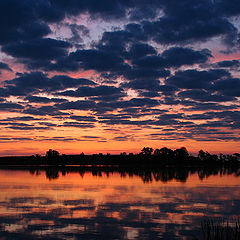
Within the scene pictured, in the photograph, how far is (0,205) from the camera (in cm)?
2966

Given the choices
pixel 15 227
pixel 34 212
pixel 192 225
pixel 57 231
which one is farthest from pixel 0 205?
pixel 192 225

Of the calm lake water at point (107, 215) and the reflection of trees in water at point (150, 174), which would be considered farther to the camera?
the reflection of trees in water at point (150, 174)

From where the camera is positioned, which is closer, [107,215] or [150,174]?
[107,215]

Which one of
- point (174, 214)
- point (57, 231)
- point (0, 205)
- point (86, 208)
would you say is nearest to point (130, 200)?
point (86, 208)

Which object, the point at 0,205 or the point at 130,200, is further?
the point at 130,200

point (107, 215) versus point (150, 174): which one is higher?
point (150, 174)

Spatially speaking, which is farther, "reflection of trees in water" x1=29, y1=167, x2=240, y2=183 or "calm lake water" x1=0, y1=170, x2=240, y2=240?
"reflection of trees in water" x1=29, y1=167, x2=240, y2=183

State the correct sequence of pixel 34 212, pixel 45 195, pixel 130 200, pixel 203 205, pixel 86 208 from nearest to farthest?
1. pixel 34 212
2. pixel 86 208
3. pixel 203 205
4. pixel 130 200
5. pixel 45 195

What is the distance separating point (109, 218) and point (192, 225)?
5.90 m

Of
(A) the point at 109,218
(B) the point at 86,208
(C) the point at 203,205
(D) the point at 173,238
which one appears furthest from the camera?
(C) the point at 203,205

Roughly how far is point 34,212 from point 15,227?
5.32 m

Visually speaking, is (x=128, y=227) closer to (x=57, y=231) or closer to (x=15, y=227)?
(x=57, y=231)

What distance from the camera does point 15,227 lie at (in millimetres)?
21156

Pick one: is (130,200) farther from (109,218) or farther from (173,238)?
(173,238)
